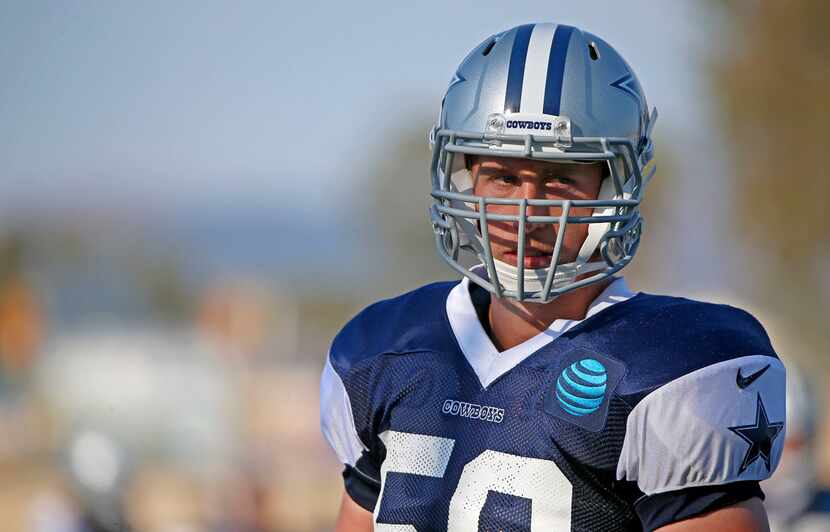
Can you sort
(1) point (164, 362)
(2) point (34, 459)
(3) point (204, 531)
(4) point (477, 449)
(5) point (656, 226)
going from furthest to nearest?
(5) point (656, 226), (1) point (164, 362), (2) point (34, 459), (3) point (204, 531), (4) point (477, 449)

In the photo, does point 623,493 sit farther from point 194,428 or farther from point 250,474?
point 194,428

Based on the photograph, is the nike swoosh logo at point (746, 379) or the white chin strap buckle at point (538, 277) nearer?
the nike swoosh logo at point (746, 379)

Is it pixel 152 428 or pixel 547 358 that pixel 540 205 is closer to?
pixel 547 358

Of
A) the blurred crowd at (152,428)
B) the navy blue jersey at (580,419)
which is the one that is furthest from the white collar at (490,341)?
the blurred crowd at (152,428)

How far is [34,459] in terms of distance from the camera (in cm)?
873

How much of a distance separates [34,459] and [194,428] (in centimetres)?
189

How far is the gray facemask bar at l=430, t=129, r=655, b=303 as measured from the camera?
1.91 meters

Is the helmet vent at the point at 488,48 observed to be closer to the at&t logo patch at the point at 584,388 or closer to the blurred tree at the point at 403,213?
the at&t logo patch at the point at 584,388

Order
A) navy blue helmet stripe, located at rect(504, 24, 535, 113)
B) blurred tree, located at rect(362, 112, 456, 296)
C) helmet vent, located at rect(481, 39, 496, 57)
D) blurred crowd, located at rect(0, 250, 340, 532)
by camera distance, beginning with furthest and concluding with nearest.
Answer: blurred tree, located at rect(362, 112, 456, 296)
blurred crowd, located at rect(0, 250, 340, 532)
helmet vent, located at rect(481, 39, 496, 57)
navy blue helmet stripe, located at rect(504, 24, 535, 113)

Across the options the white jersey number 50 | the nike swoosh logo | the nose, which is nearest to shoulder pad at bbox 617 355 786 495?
the nike swoosh logo

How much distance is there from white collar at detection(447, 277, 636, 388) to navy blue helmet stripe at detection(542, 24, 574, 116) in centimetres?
A: 33

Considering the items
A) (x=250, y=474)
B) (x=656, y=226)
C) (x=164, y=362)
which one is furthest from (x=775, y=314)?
(x=250, y=474)

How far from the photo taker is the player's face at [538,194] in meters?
1.97

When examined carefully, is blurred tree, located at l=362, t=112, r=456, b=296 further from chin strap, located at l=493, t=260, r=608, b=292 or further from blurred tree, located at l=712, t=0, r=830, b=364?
chin strap, located at l=493, t=260, r=608, b=292
